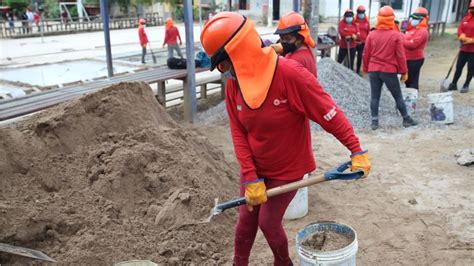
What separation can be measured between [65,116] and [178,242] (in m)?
1.61

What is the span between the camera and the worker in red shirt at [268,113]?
2.29 meters

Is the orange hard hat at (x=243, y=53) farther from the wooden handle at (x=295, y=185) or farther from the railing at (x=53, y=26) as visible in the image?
the railing at (x=53, y=26)

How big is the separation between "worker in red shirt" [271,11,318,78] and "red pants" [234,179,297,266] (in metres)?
1.78

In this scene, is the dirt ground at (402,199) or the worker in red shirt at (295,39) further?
the worker in red shirt at (295,39)

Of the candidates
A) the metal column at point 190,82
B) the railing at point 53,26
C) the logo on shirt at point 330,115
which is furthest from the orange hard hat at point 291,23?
the railing at point 53,26

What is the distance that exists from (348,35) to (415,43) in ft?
11.6

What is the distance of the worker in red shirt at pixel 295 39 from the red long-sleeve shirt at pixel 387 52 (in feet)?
8.01

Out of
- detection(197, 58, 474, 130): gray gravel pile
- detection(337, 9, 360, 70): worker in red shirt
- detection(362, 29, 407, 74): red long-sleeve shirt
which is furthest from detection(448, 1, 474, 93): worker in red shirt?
detection(337, 9, 360, 70): worker in red shirt

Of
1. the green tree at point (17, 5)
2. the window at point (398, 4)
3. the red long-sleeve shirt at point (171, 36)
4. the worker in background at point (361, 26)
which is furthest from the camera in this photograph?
the green tree at point (17, 5)

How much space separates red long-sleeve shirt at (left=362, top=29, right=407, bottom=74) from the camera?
6234mm

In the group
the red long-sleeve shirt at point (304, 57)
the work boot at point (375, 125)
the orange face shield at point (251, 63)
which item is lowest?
the work boot at point (375, 125)

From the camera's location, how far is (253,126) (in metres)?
2.44

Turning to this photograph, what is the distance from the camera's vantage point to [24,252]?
2.85 meters

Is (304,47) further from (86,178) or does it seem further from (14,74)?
(14,74)
